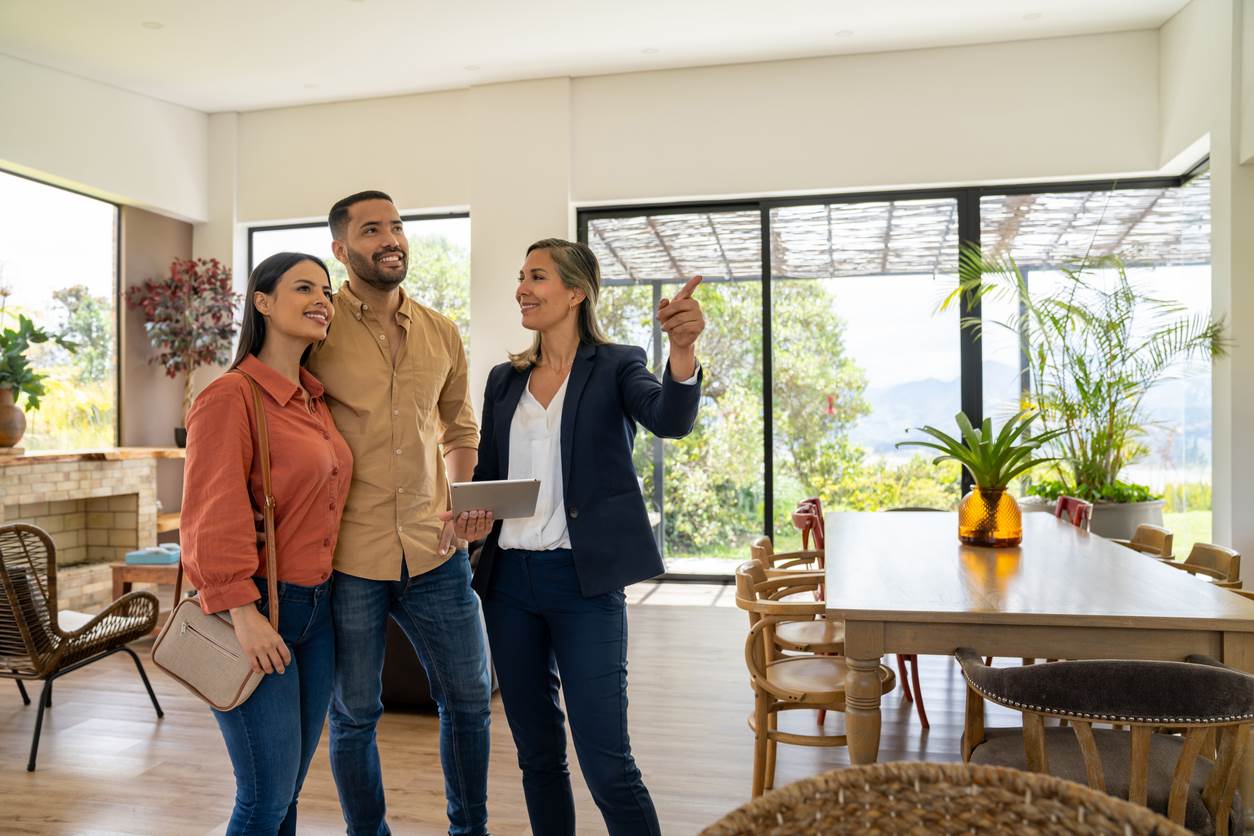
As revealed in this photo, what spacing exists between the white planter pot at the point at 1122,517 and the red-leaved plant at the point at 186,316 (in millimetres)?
6127

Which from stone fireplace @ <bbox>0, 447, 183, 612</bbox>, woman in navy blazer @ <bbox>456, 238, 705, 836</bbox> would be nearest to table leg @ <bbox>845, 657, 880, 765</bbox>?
woman in navy blazer @ <bbox>456, 238, 705, 836</bbox>

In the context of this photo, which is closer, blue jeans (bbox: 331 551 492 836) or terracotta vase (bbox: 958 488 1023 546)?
blue jeans (bbox: 331 551 492 836)

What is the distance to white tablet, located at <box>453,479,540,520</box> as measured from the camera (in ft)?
5.79

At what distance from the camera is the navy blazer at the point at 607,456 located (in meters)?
1.90

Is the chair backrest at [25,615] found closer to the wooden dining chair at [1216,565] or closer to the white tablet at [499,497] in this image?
the white tablet at [499,497]

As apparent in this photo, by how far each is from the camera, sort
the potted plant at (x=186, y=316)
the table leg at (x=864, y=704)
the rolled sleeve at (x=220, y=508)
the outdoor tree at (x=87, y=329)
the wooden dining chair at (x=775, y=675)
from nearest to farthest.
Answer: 1. the rolled sleeve at (x=220, y=508)
2. the table leg at (x=864, y=704)
3. the wooden dining chair at (x=775, y=675)
4. the outdoor tree at (x=87, y=329)
5. the potted plant at (x=186, y=316)

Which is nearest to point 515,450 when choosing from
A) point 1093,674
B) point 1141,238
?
point 1093,674

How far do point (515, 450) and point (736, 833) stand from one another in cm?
130

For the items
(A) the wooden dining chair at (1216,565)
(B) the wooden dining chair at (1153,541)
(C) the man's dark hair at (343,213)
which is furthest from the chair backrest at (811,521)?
(C) the man's dark hair at (343,213)

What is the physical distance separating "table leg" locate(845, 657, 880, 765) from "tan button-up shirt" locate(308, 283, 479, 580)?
3.23 feet

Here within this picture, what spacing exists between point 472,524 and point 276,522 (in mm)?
378

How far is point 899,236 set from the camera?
659 cm

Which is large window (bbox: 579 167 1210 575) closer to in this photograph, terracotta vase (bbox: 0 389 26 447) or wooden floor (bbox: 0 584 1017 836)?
wooden floor (bbox: 0 584 1017 836)

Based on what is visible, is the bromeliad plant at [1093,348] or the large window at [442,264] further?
the large window at [442,264]
